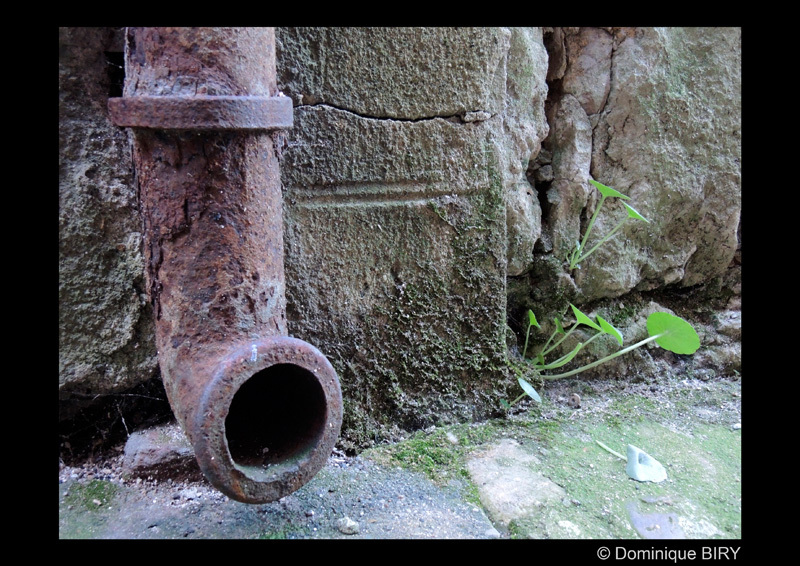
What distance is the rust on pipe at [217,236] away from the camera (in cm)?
104

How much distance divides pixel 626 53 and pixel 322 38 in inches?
43.7

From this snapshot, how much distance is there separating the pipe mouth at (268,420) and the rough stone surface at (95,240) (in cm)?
35

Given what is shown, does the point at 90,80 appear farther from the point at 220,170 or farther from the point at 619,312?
the point at 619,312

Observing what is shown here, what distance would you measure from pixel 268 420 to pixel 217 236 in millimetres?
412

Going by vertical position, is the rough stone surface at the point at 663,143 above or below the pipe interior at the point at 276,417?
above

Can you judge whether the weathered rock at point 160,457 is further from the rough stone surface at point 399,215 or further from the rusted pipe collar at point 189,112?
the rusted pipe collar at point 189,112

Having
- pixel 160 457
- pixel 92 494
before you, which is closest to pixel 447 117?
pixel 160 457

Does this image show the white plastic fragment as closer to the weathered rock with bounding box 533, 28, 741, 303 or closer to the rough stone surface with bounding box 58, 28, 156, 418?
the weathered rock with bounding box 533, 28, 741, 303

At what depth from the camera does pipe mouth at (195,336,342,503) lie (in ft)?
3.35

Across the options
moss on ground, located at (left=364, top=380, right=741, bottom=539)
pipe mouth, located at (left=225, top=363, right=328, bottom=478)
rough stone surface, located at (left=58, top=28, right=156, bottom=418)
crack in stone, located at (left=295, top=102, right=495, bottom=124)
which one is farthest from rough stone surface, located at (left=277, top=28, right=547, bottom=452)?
rough stone surface, located at (left=58, top=28, right=156, bottom=418)

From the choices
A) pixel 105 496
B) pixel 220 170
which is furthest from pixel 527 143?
pixel 105 496

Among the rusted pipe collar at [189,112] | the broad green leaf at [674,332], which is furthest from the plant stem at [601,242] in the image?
the rusted pipe collar at [189,112]

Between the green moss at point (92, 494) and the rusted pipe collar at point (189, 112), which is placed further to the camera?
the green moss at point (92, 494)

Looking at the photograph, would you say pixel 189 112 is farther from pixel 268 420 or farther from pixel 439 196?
pixel 439 196
